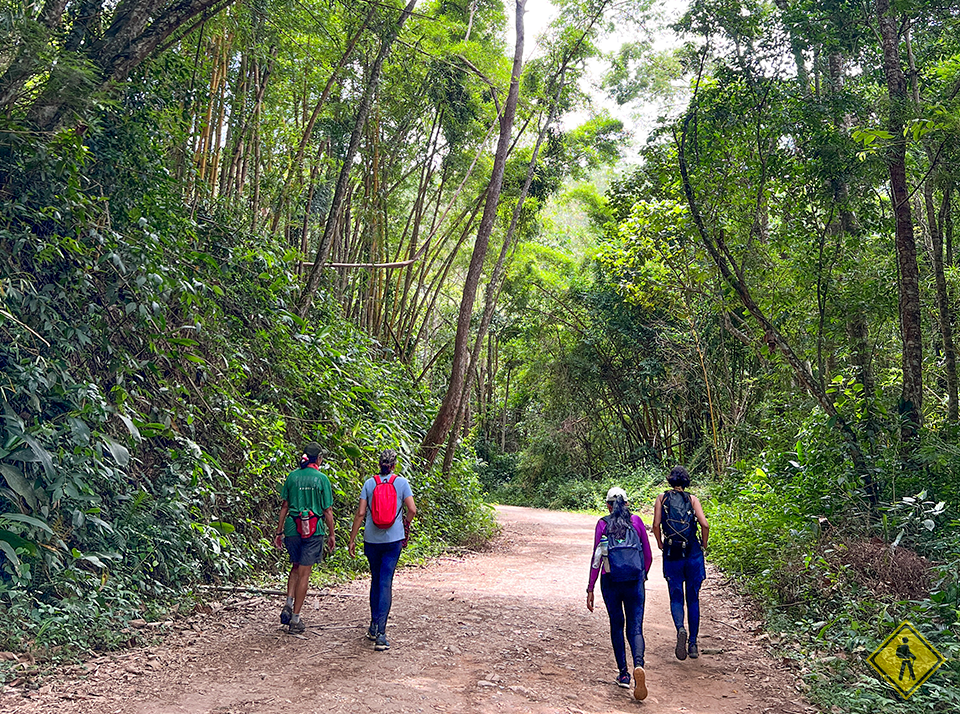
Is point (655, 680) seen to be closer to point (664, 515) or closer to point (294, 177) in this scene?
point (664, 515)

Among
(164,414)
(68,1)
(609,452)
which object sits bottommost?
(609,452)

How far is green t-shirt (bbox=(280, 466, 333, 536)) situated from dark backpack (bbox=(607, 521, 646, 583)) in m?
2.24

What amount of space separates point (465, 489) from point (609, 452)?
13564 millimetres

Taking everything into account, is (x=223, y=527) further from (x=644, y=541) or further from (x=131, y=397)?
(x=644, y=541)

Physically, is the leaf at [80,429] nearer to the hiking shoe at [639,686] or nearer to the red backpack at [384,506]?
the red backpack at [384,506]

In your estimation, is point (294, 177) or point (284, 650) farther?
point (294, 177)

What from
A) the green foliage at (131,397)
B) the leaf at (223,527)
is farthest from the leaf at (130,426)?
the leaf at (223,527)

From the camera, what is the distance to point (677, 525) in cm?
542

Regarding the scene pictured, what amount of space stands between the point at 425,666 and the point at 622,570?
1455 millimetres

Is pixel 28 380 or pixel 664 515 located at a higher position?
pixel 28 380

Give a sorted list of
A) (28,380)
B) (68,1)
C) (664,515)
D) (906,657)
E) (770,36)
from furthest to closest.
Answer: (770,36), (68,1), (664,515), (28,380), (906,657)

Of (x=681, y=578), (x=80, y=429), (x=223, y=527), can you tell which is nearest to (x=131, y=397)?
(x=80, y=429)

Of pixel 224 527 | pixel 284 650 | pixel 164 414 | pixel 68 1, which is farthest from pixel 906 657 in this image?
pixel 68 1

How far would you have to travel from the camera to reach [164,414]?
647cm
